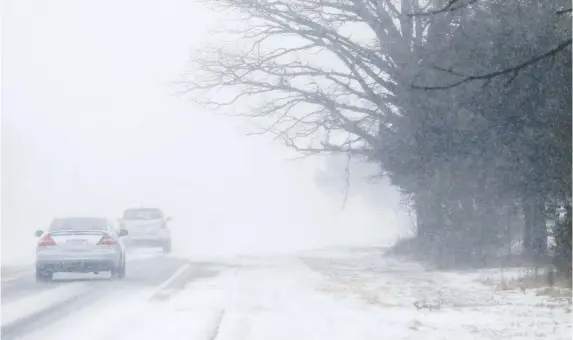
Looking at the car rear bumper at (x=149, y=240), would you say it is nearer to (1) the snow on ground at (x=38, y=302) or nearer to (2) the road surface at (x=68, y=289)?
(2) the road surface at (x=68, y=289)

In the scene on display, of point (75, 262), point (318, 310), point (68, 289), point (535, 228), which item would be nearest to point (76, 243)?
point (75, 262)

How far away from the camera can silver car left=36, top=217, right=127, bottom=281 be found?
19.5 m

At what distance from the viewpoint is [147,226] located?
1304 inches

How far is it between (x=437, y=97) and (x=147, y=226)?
16.4 m

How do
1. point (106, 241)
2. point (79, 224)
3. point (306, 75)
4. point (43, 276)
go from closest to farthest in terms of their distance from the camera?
point (106, 241) → point (43, 276) → point (79, 224) → point (306, 75)

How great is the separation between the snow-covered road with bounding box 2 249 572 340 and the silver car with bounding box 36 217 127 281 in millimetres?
1378

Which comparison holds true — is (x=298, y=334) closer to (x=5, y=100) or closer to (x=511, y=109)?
(x=511, y=109)

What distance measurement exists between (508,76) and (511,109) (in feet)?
2.67

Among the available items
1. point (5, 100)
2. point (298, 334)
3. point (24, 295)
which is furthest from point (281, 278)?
point (5, 100)

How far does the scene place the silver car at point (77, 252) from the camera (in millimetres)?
19547

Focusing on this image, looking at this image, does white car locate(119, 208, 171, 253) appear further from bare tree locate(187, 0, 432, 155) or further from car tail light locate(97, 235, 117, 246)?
car tail light locate(97, 235, 117, 246)

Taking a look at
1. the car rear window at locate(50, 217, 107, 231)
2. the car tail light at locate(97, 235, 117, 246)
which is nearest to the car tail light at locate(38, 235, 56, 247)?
the car tail light at locate(97, 235, 117, 246)

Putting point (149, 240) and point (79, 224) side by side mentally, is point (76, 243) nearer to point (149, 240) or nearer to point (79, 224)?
point (79, 224)

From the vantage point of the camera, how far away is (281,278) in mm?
19875
